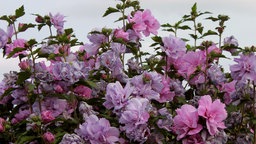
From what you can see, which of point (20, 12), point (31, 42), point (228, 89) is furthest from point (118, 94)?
point (20, 12)

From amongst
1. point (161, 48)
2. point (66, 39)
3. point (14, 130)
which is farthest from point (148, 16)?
point (14, 130)

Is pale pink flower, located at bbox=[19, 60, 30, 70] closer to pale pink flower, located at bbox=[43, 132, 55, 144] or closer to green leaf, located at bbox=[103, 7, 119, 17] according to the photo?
pale pink flower, located at bbox=[43, 132, 55, 144]

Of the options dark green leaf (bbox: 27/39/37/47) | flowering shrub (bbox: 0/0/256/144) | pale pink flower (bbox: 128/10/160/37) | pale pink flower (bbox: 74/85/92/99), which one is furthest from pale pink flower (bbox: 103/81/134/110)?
pale pink flower (bbox: 128/10/160/37)

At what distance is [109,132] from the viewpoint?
3.03m

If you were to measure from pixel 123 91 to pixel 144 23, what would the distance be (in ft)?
3.77

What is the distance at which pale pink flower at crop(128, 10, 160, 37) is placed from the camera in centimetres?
402

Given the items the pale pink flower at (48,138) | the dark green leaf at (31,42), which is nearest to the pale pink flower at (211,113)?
the pale pink flower at (48,138)

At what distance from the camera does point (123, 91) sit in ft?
10.1

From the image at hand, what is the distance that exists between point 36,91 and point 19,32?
1.93ft

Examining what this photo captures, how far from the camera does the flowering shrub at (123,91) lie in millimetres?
Answer: 3020

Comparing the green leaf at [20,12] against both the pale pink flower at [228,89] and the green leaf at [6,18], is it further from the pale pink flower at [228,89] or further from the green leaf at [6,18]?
the pale pink flower at [228,89]

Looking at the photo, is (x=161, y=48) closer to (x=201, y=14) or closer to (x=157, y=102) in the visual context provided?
(x=157, y=102)

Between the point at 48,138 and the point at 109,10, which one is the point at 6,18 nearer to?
the point at 109,10

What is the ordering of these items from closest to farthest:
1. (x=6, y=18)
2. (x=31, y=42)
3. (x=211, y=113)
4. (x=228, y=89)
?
(x=211, y=113)
(x=31, y=42)
(x=228, y=89)
(x=6, y=18)
